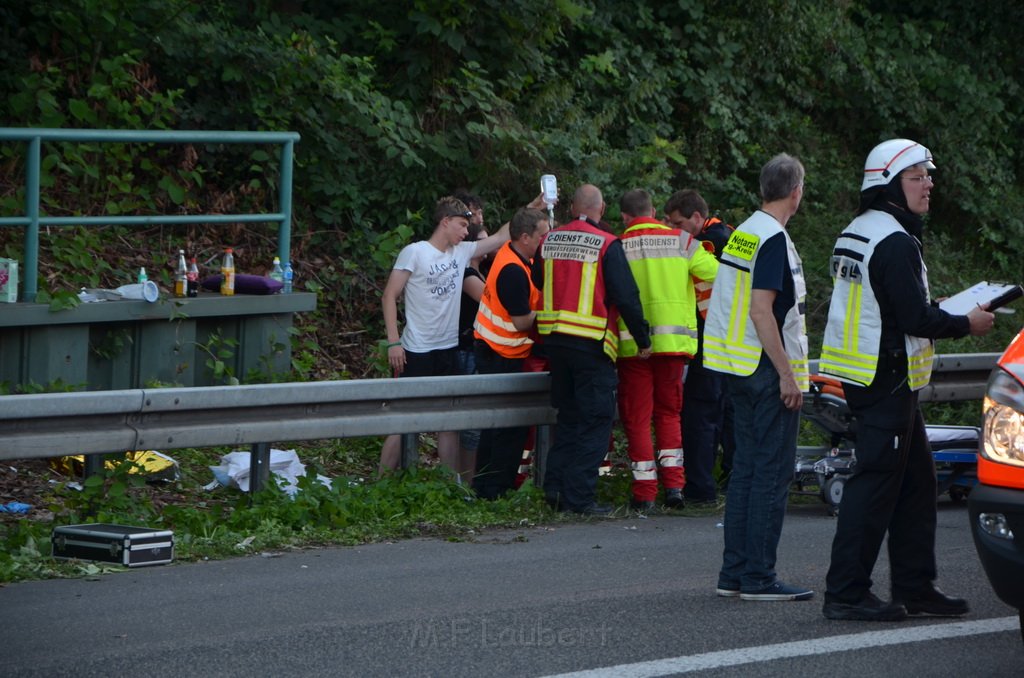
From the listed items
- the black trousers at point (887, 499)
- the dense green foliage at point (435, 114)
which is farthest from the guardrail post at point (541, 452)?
the black trousers at point (887, 499)

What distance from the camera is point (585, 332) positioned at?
8.57 meters

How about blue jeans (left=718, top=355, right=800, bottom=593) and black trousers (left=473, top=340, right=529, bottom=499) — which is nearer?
blue jeans (left=718, top=355, right=800, bottom=593)

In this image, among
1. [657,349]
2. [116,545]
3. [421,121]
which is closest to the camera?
[116,545]

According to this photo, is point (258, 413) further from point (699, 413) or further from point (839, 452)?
point (839, 452)

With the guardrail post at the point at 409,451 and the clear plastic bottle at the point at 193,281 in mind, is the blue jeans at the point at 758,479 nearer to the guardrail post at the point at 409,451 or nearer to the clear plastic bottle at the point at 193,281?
the guardrail post at the point at 409,451

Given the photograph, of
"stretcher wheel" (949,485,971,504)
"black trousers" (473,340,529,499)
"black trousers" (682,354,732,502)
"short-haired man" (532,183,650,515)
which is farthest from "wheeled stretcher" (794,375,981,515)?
"black trousers" (473,340,529,499)

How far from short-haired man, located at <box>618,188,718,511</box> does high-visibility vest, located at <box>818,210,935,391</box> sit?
269 cm

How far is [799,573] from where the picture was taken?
23.3 ft

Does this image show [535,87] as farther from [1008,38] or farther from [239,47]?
[1008,38]

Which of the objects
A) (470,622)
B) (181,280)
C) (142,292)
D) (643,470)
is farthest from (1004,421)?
(181,280)

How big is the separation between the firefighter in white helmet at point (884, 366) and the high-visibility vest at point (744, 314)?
243 mm

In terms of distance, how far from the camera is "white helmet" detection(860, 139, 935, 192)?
241 inches

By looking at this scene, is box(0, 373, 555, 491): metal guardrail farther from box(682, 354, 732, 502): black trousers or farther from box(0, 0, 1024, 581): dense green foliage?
box(682, 354, 732, 502): black trousers

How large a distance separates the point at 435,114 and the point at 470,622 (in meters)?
8.26
